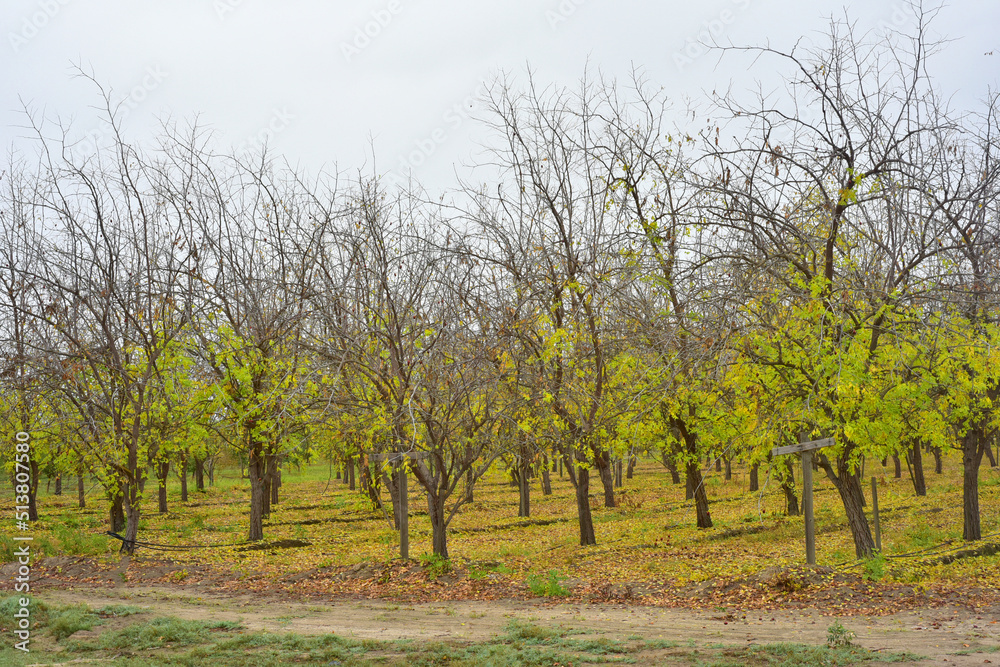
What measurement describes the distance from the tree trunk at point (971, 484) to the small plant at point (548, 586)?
9.55 meters

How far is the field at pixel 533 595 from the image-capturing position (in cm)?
759

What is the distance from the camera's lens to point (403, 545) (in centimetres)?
1376

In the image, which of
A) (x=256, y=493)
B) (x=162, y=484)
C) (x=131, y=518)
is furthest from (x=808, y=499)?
(x=162, y=484)

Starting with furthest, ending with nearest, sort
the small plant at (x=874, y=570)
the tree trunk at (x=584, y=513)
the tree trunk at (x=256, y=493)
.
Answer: the tree trunk at (x=256, y=493) → the tree trunk at (x=584, y=513) → the small plant at (x=874, y=570)

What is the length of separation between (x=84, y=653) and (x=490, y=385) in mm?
7195

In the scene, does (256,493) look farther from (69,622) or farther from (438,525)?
(69,622)

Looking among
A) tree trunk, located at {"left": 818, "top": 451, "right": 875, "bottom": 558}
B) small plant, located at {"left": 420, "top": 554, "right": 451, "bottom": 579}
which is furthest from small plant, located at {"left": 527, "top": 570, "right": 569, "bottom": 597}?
tree trunk, located at {"left": 818, "top": 451, "right": 875, "bottom": 558}

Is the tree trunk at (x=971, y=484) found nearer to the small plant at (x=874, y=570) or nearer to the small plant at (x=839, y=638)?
the small plant at (x=874, y=570)

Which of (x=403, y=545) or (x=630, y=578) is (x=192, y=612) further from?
(x=630, y=578)

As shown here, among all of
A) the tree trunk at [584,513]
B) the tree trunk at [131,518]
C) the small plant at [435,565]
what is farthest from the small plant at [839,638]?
the tree trunk at [131,518]

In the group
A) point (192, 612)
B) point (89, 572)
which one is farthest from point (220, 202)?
point (192, 612)

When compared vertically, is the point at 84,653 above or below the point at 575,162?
below

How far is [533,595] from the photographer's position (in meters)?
→ 11.5

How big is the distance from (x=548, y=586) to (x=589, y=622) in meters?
2.27
